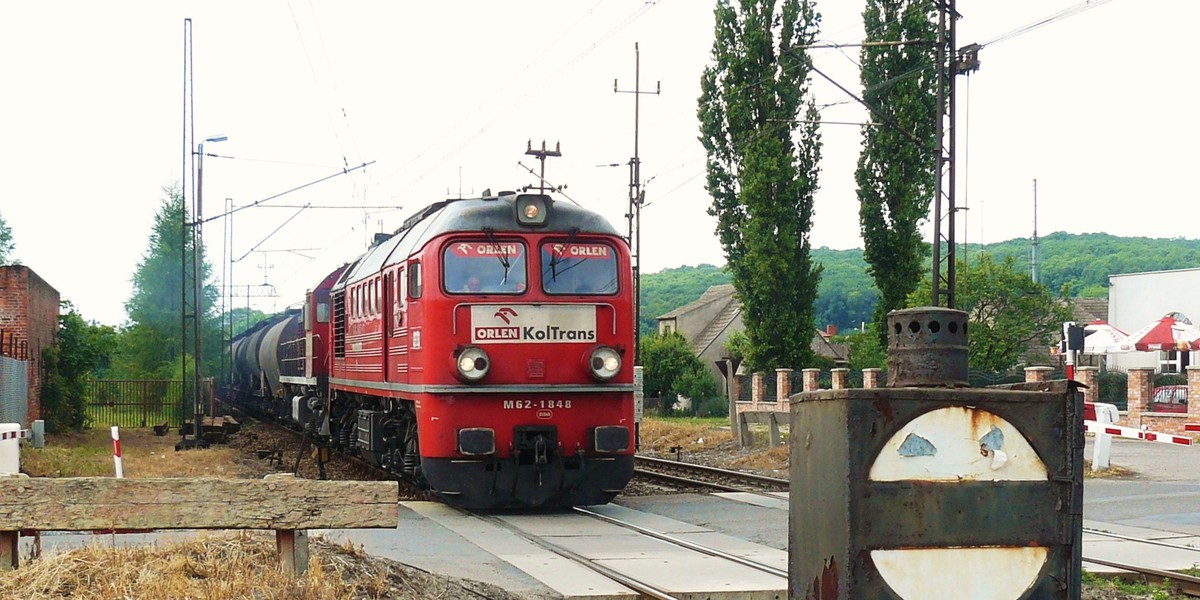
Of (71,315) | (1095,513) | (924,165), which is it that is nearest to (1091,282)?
(924,165)

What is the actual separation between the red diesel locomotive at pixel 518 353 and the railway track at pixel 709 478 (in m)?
3.62

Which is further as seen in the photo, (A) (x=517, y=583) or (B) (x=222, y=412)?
(B) (x=222, y=412)

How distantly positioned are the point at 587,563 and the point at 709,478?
9750mm

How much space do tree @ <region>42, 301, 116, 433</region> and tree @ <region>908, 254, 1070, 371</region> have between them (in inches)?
979

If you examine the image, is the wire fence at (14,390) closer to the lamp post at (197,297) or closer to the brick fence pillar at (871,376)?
the lamp post at (197,297)

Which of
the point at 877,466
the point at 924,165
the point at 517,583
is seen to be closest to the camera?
the point at 877,466

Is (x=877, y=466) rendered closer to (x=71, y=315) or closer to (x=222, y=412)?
(x=71, y=315)

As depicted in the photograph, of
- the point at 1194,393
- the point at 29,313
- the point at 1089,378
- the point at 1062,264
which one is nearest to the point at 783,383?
the point at 1089,378

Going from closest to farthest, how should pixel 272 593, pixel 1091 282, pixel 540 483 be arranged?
pixel 272 593 < pixel 540 483 < pixel 1091 282

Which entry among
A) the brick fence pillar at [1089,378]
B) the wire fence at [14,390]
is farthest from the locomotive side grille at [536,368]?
the brick fence pillar at [1089,378]

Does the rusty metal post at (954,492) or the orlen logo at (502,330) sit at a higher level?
the orlen logo at (502,330)

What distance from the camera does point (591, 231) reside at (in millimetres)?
14281

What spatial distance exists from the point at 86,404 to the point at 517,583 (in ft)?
94.1

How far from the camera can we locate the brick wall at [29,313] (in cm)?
2800
